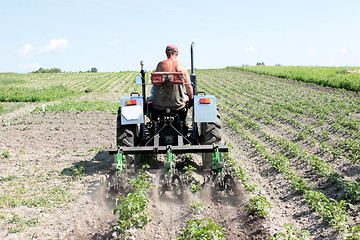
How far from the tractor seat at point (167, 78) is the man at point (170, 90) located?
0.74ft

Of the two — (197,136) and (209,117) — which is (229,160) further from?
(209,117)

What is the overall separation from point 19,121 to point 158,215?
11.8m

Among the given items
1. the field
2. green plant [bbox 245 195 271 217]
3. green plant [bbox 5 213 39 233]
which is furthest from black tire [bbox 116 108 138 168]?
green plant [bbox 245 195 271 217]

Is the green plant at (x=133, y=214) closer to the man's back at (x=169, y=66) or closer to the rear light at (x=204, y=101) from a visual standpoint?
the rear light at (x=204, y=101)

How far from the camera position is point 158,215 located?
5.63 meters

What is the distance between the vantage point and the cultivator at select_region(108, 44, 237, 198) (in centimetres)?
636

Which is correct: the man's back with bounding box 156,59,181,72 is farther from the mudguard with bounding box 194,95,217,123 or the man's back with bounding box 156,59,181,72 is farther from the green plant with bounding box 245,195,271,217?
the green plant with bounding box 245,195,271,217

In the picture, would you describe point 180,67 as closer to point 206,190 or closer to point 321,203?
point 206,190

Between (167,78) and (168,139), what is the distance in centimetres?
145

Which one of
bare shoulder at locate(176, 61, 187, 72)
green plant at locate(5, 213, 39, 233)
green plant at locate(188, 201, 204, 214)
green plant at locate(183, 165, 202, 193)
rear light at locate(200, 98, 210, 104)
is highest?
bare shoulder at locate(176, 61, 187, 72)

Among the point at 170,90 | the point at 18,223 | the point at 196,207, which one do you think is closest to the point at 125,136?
the point at 170,90

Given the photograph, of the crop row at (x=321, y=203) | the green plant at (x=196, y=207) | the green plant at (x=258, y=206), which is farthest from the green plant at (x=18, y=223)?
the crop row at (x=321, y=203)

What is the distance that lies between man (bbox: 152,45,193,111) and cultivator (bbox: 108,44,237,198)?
5.4 inches

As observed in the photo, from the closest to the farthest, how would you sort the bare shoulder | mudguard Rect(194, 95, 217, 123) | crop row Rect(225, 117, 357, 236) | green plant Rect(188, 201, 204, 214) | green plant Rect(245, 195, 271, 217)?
crop row Rect(225, 117, 357, 236) < green plant Rect(245, 195, 271, 217) < green plant Rect(188, 201, 204, 214) < the bare shoulder < mudguard Rect(194, 95, 217, 123)
